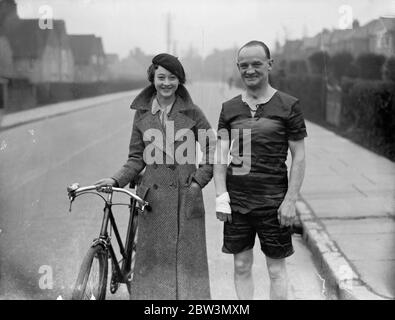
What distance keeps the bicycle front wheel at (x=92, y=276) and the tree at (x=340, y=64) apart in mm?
3463

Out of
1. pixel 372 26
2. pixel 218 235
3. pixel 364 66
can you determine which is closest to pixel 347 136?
pixel 364 66

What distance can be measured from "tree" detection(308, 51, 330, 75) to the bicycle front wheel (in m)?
2.33

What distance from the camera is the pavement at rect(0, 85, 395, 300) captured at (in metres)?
4.00

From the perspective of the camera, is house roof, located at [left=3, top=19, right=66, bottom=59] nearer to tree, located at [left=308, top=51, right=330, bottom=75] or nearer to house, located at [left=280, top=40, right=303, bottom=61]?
house, located at [left=280, top=40, right=303, bottom=61]

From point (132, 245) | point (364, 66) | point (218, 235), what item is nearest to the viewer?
point (132, 245)

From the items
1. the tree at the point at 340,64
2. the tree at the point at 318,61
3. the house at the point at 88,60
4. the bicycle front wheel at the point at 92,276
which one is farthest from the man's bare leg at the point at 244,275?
the tree at the point at 340,64

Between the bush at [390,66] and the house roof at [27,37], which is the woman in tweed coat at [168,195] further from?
the bush at [390,66]

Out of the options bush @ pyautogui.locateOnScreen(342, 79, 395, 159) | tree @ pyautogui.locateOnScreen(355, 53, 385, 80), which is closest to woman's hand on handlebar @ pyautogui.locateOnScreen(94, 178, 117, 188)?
tree @ pyautogui.locateOnScreen(355, 53, 385, 80)

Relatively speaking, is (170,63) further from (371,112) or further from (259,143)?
(371,112)

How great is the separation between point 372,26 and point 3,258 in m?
3.54

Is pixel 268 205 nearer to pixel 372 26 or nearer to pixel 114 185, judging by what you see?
pixel 114 185

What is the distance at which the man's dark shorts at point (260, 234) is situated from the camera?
3.10 metres

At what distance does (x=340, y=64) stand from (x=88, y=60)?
12.0 ft

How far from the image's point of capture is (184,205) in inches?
132
